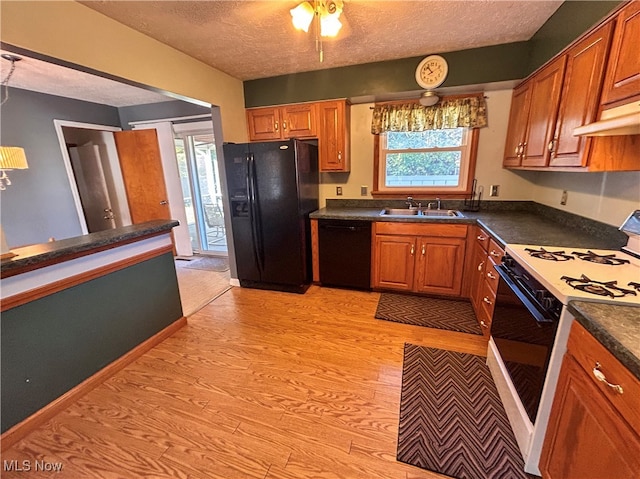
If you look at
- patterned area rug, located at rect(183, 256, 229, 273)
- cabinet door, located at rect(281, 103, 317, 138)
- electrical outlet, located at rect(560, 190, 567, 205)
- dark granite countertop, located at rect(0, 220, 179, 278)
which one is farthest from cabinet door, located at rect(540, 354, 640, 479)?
patterned area rug, located at rect(183, 256, 229, 273)

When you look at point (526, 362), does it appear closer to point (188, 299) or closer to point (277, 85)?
point (188, 299)

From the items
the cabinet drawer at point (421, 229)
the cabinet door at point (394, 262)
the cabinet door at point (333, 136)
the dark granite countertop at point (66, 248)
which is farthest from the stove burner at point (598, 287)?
the dark granite countertop at point (66, 248)

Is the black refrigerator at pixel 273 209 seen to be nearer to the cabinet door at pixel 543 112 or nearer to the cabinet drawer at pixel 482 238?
the cabinet drawer at pixel 482 238

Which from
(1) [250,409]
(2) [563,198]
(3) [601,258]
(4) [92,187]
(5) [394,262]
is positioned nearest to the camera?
(3) [601,258]

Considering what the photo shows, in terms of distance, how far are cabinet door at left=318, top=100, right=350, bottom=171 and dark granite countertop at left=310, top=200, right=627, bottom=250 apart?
563 millimetres

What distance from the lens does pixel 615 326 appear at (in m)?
0.85

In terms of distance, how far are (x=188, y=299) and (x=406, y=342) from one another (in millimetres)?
2397

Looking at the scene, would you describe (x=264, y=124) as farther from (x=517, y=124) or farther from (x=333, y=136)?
(x=517, y=124)

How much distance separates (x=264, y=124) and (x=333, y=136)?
2.87 feet

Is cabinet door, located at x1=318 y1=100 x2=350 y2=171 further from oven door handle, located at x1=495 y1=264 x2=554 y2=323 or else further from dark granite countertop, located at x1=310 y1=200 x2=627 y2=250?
oven door handle, located at x1=495 y1=264 x2=554 y2=323

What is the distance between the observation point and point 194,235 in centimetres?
475

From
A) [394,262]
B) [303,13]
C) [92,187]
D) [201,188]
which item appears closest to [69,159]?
[92,187]

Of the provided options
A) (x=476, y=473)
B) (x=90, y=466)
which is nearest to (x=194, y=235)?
(x=90, y=466)

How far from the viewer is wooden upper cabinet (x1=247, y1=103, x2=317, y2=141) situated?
10.1 feet
